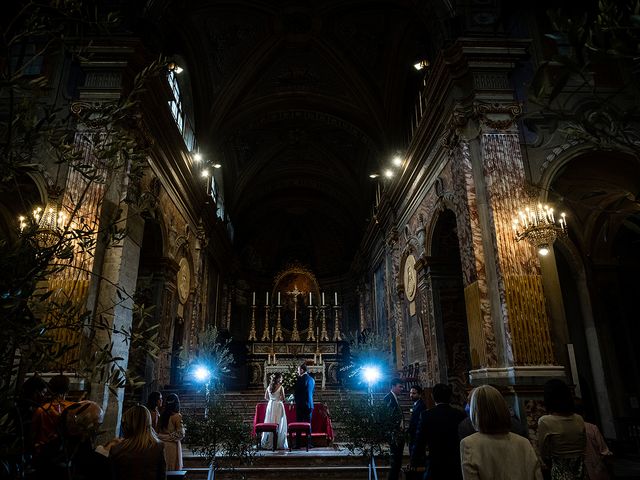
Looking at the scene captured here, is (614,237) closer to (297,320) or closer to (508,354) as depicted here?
(508,354)

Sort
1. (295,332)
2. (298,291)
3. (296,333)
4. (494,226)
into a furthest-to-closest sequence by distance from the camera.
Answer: (298,291)
(296,333)
(295,332)
(494,226)

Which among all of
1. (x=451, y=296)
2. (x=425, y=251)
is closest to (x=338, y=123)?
(x=425, y=251)

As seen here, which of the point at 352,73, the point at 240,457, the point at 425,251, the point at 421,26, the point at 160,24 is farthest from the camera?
the point at 352,73

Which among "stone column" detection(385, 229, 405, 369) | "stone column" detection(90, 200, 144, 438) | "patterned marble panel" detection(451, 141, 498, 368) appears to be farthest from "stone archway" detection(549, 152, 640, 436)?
"stone column" detection(90, 200, 144, 438)

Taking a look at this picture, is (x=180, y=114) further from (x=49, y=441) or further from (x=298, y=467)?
(x=49, y=441)

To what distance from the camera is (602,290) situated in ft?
35.1

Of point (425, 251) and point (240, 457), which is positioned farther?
point (425, 251)

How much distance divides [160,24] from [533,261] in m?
9.19

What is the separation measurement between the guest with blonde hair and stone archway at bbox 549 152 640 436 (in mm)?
7954

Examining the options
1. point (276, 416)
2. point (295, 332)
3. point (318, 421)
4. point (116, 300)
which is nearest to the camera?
point (116, 300)

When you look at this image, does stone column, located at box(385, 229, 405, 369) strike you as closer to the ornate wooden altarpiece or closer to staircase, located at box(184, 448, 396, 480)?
the ornate wooden altarpiece

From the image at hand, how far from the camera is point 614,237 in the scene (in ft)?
35.8

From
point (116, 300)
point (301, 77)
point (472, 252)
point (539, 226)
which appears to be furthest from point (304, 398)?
point (301, 77)

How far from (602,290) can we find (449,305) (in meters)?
3.83
